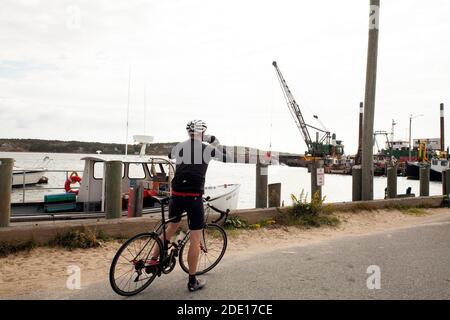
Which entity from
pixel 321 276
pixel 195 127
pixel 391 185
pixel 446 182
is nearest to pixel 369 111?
pixel 391 185

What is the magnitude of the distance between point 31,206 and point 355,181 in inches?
410

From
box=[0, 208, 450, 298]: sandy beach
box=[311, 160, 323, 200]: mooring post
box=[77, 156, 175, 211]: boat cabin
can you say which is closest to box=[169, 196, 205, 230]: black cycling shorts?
box=[0, 208, 450, 298]: sandy beach

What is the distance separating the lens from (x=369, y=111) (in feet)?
36.4

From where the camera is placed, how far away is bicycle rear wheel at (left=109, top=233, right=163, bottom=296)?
14.2ft

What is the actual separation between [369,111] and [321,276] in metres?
7.42

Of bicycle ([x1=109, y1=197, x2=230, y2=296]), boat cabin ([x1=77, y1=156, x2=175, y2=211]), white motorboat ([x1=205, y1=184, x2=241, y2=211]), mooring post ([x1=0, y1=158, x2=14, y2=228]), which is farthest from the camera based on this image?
white motorboat ([x1=205, y1=184, x2=241, y2=211])

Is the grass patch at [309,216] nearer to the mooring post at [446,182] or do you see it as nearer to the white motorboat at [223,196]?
the white motorboat at [223,196]

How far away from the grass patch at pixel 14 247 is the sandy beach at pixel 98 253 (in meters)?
0.09

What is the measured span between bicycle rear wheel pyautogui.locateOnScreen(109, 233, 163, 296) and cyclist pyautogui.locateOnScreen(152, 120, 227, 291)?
128 mm

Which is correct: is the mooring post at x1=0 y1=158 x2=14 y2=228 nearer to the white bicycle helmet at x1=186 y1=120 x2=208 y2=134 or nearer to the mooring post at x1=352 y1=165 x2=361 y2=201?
the white bicycle helmet at x1=186 y1=120 x2=208 y2=134

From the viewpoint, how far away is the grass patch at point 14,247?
582 centimetres

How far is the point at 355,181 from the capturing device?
Answer: 11375 mm
